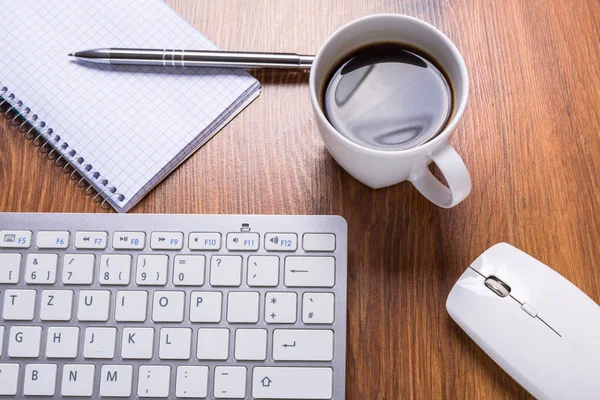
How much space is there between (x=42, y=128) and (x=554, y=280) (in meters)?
0.46

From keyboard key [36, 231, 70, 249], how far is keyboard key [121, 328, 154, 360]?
0.09 m

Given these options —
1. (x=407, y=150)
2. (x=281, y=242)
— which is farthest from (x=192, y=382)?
(x=407, y=150)

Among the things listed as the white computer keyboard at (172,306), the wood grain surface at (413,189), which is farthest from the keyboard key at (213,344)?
the wood grain surface at (413,189)

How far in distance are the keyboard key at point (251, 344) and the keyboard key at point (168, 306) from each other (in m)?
0.05

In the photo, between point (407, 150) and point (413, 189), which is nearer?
point (407, 150)

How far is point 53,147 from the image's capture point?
544 millimetres

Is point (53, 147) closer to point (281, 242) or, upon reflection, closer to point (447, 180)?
point (281, 242)

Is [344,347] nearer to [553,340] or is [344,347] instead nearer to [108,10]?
[553,340]

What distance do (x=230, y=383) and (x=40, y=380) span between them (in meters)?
0.15

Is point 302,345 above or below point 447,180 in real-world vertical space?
below

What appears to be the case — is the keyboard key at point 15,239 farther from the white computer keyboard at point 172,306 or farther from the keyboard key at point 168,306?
the keyboard key at point 168,306

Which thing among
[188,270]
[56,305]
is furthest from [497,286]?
[56,305]

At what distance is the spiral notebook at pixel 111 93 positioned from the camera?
1.77 ft

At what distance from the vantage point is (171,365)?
1.56 ft
